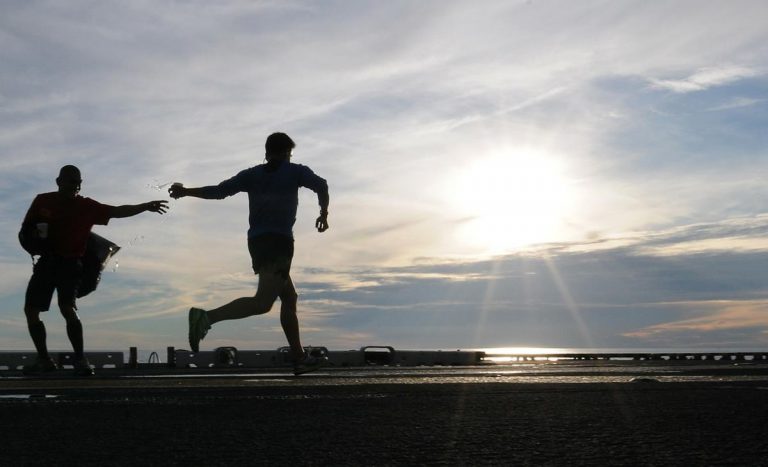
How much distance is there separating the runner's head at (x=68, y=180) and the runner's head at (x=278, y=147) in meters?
2.48

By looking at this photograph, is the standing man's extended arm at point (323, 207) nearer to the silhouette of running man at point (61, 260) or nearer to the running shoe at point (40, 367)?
the silhouette of running man at point (61, 260)

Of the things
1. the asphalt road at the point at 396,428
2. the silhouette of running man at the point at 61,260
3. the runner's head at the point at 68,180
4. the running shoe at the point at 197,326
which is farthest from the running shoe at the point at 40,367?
the asphalt road at the point at 396,428

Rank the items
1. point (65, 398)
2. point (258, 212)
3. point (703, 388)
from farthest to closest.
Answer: point (258, 212), point (703, 388), point (65, 398)

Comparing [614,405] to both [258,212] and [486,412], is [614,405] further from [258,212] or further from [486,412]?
[258,212]

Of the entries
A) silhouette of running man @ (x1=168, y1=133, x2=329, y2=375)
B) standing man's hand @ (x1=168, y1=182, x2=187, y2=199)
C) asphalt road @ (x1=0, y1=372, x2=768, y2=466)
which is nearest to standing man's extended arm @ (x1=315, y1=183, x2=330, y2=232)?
silhouette of running man @ (x1=168, y1=133, x2=329, y2=375)

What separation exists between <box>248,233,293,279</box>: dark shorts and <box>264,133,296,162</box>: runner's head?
86 centimetres

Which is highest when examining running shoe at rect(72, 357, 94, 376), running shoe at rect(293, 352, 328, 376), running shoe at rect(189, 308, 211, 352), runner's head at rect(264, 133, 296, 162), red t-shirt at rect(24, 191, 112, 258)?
runner's head at rect(264, 133, 296, 162)

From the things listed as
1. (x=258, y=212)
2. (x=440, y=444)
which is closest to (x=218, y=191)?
(x=258, y=212)

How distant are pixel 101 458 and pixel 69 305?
7.98m

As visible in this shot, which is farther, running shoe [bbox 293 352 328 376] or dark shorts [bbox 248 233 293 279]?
running shoe [bbox 293 352 328 376]

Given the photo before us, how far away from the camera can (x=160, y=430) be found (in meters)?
4.29

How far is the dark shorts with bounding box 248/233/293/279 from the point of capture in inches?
375

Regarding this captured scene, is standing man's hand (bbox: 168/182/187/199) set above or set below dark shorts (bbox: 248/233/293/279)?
above

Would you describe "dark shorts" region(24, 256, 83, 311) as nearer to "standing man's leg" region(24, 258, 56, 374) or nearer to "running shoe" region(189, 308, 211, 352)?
"standing man's leg" region(24, 258, 56, 374)
